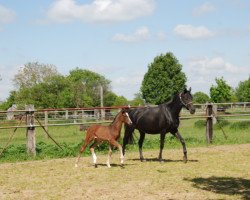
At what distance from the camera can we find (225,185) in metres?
9.02

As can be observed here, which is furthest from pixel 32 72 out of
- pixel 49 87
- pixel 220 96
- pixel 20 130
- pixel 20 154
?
pixel 20 154

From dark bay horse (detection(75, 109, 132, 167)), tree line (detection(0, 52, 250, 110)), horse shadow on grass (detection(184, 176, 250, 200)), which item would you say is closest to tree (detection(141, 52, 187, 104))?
tree line (detection(0, 52, 250, 110))

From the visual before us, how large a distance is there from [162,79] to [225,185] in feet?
196

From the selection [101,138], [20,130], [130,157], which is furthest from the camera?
[20,130]

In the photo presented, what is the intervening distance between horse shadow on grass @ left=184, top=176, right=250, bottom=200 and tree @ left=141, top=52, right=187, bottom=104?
57.8m

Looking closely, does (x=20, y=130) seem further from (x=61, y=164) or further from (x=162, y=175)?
(x=162, y=175)

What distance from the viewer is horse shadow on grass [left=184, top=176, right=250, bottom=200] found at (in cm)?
830

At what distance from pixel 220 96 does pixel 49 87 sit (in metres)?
25.7

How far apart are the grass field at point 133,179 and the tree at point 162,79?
5399 cm

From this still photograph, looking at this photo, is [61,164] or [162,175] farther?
[61,164]

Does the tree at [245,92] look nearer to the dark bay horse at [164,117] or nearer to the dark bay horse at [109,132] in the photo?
the dark bay horse at [164,117]

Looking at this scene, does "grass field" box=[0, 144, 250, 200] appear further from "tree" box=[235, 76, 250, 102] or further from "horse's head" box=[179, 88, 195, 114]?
"tree" box=[235, 76, 250, 102]

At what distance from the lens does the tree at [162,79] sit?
6819 centimetres

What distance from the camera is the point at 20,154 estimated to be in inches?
577
